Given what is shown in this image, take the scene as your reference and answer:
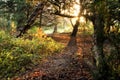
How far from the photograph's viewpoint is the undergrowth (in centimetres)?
1120

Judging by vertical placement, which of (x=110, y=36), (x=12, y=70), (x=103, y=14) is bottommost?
(x=12, y=70)

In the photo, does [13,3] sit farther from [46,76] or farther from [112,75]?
[112,75]

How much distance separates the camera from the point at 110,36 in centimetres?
738

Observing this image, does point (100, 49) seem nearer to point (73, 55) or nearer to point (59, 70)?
point (59, 70)

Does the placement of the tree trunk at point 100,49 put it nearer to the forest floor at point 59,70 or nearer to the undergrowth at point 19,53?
the forest floor at point 59,70

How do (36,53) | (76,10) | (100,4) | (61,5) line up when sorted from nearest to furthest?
(100,4), (36,53), (61,5), (76,10)

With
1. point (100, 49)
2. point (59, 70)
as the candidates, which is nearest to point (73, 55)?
point (59, 70)

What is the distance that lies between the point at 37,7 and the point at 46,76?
9.45 meters

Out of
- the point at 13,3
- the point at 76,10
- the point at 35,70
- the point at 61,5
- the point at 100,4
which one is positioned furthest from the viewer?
the point at 13,3

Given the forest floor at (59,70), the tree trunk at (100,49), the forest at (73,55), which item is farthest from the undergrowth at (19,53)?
the tree trunk at (100,49)

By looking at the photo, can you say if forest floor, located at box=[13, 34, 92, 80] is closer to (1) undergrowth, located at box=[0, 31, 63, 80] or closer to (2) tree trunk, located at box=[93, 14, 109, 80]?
(1) undergrowth, located at box=[0, 31, 63, 80]

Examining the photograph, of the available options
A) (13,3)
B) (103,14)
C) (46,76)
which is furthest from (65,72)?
(13,3)

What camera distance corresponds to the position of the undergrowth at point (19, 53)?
1120 centimetres

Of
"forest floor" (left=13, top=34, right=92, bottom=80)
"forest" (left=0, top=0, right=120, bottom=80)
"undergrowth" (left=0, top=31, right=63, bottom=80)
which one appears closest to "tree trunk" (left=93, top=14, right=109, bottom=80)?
"forest" (left=0, top=0, right=120, bottom=80)
